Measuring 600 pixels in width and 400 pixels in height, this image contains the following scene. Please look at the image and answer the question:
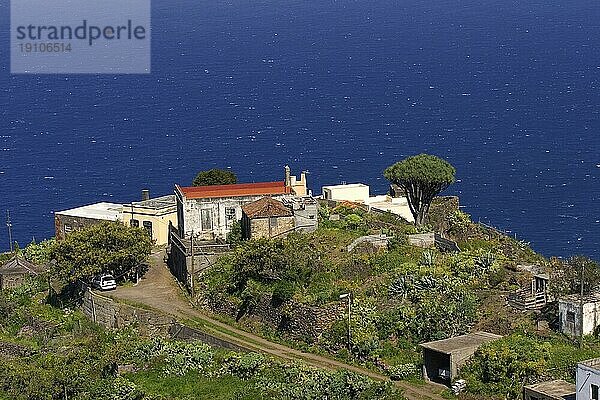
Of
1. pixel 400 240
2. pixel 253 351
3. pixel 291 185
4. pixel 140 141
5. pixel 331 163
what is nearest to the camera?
pixel 253 351

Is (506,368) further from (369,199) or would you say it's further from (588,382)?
(369,199)

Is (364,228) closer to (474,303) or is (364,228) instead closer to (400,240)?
(400,240)

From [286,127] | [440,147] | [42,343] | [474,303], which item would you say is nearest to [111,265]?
[42,343]

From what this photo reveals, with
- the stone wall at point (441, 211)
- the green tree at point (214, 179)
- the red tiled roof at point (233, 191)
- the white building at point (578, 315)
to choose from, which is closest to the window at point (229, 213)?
the red tiled roof at point (233, 191)

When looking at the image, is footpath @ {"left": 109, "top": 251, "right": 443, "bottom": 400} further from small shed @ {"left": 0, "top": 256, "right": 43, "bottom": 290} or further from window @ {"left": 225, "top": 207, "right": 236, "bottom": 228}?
small shed @ {"left": 0, "top": 256, "right": 43, "bottom": 290}

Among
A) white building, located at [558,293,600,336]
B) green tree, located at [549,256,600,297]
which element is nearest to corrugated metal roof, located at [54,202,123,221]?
green tree, located at [549,256,600,297]
